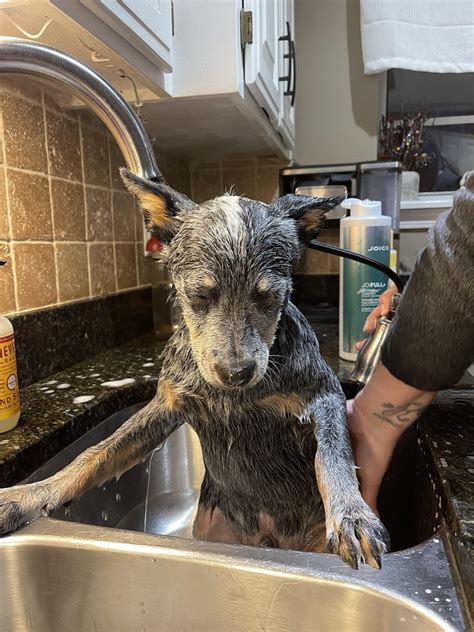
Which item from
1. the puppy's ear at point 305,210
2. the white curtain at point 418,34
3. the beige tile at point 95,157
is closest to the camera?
the puppy's ear at point 305,210

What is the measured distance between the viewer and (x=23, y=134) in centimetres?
98

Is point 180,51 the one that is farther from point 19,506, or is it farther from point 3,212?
point 19,506

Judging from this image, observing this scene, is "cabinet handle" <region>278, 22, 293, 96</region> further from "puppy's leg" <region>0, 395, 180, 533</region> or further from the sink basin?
the sink basin

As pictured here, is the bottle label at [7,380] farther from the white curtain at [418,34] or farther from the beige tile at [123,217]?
the white curtain at [418,34]

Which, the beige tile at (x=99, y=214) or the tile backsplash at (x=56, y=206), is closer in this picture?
the tile backsplash at (x=56, y=206)

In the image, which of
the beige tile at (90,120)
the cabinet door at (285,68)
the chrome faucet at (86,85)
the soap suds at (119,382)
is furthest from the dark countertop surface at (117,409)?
the cabinet door at (285,68)

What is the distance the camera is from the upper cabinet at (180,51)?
771 millimetres

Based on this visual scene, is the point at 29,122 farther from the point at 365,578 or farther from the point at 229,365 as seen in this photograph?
the point at 365,578

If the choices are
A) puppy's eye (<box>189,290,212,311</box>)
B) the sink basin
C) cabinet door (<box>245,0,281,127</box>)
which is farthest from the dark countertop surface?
cabinet door (<box>245,0,281,127</box>)

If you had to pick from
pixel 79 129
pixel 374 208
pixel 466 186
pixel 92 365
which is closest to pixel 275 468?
→ pixel 466 186

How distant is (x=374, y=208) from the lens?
118cm

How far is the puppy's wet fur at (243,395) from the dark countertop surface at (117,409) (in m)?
0.08

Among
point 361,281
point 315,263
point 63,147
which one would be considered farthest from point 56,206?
point 315,263

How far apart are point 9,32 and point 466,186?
0.78 meters
